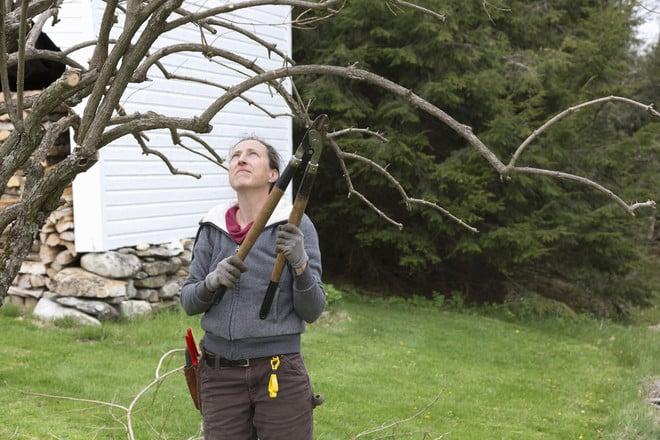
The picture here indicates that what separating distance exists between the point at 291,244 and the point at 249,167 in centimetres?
41

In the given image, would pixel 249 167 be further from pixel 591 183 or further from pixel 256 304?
pixel 591 183

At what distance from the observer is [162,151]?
798 centimetres

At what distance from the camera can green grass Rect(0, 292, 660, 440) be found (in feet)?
16.1

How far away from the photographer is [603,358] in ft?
26.7

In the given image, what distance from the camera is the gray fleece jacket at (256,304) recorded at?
102 inches

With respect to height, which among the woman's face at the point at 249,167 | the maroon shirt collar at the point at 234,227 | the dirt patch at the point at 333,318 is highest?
the woman's face at the point at 249,167

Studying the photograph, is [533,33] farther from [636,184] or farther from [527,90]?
[636,184]

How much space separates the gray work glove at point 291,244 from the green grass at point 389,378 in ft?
4.56

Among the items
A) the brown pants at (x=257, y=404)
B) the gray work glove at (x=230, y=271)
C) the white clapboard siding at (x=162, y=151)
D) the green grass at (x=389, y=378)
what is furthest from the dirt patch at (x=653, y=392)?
the gray work glove at (x=230, y=271)

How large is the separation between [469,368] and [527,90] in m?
4.82

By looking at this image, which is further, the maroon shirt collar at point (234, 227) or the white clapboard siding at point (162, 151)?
the white clapboard siding at point (162, 151)

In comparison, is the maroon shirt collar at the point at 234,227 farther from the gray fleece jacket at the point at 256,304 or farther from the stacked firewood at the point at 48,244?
the stacked firewood at the point at 48,244

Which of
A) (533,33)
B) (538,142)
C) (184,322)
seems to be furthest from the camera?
(533,33)

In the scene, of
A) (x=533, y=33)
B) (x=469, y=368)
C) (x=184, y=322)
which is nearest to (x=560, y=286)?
(x=533, y=33)
